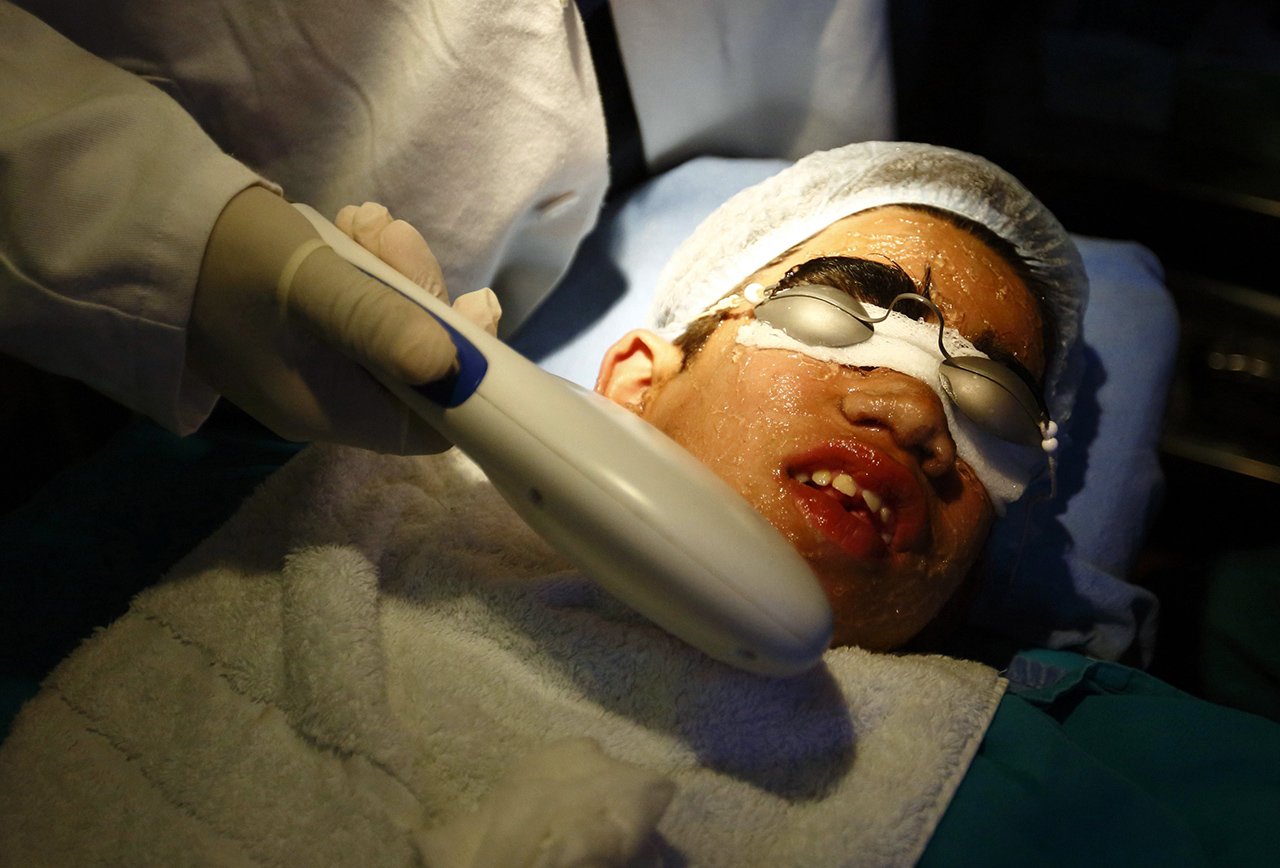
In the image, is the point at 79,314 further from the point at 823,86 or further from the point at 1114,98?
the point at 1114,98

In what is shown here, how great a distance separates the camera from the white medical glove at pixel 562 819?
2.51 feet

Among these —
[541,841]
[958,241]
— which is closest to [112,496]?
[541,841]

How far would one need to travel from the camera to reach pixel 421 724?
0.94 meters

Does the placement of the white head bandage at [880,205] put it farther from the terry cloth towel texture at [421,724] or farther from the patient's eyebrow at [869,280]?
the terry cloth towel texture at [421,724]

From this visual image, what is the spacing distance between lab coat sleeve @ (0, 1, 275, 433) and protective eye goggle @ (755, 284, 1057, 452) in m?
0.59

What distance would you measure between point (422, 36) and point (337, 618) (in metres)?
0.71

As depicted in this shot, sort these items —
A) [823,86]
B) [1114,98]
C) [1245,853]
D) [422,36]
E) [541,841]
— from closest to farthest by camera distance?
[541,841] → [1245,853] → [422,36] → [823,86] → [1114,98]

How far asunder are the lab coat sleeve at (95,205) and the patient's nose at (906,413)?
0.66 metres

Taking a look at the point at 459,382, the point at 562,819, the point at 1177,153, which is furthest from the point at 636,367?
the point at 1177,153

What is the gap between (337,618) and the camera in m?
0.95

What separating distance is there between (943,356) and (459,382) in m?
0.58

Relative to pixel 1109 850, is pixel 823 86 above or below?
above

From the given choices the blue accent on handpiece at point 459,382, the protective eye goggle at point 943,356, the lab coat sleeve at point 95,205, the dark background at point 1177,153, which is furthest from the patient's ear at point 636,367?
the dark background at point 1177,153

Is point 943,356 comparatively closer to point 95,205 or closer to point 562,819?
point 562,819
